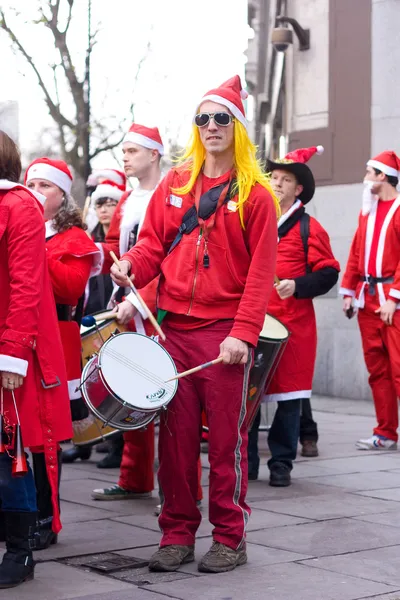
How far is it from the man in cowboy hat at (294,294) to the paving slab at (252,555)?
179 cm

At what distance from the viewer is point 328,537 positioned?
5.36 meters

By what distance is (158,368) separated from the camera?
15.3 feet

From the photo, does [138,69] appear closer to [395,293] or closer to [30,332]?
[395,293]

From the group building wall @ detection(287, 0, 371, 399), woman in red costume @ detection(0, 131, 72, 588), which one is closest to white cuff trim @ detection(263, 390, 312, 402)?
woman in red costume @ detection(0, 131, 72, 588)

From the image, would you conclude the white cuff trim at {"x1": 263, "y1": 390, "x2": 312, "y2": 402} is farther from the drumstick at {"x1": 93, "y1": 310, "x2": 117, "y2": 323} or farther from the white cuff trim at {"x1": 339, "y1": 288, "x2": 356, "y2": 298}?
the white cuff trim at {"x1": 339, "y1": 288, "x2": 356, "y2": 298}

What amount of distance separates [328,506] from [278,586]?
1.81m

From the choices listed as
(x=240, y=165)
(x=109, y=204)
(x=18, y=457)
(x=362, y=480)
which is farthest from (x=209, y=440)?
(x=109, y=204)

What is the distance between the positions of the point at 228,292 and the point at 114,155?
26.6 meters

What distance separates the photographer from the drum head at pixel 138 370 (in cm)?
456

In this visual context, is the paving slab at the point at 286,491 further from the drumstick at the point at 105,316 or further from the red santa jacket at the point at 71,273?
the red santa jacket at the point at 71,273

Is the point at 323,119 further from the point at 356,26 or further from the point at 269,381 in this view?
the point at 269,381

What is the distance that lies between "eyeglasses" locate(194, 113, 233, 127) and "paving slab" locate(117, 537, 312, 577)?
1.93 m

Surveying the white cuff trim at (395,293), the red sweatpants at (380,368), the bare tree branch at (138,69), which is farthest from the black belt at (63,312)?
the bare tree branch at (138,69)

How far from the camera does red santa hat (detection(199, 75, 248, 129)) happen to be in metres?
4.94
